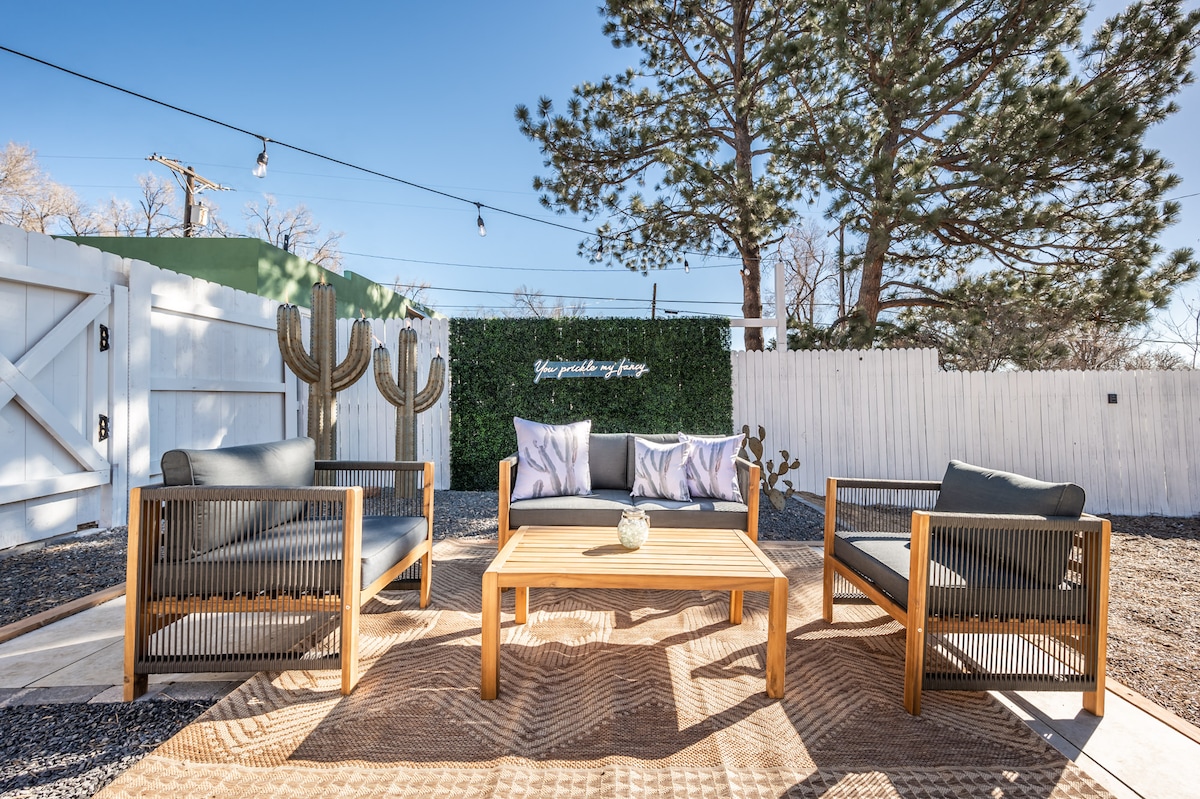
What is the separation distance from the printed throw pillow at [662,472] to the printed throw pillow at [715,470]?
51 millimetres

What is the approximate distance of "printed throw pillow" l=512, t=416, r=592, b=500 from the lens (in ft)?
11.2

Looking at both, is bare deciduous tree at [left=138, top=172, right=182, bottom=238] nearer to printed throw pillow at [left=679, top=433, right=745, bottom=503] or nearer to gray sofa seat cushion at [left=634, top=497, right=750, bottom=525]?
printed throw pillow at [left=679, top=433, right=745, bottom=503]

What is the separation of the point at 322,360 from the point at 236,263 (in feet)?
20.8

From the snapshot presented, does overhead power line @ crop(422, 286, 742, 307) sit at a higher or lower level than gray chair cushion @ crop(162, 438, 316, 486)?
higher

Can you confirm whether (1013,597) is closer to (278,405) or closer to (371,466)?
(371,466)

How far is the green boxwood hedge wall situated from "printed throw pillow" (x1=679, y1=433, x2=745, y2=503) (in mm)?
2796

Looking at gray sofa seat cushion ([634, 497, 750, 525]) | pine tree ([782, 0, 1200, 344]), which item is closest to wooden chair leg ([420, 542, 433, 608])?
gray sofa seat cushion ([634, 497, 750, 525])

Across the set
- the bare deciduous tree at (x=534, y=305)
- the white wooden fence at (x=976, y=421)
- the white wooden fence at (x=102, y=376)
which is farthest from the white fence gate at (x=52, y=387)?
the bare deciduous tree at (x=534, y=305)

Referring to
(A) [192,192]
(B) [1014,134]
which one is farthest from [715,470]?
(A) [192,192]

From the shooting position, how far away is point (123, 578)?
319 centimetres

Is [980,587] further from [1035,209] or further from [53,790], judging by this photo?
[1035,209]

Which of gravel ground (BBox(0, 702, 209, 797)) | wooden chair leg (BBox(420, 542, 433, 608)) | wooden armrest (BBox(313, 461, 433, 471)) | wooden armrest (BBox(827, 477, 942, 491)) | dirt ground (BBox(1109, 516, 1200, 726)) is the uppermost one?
wooden armrest (BBox(313, 461, 433, 471))

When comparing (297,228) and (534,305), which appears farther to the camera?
(534,305)

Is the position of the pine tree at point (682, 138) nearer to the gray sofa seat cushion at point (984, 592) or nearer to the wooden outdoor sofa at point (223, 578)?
the gray sofa seat cushion at point (984, 592)
